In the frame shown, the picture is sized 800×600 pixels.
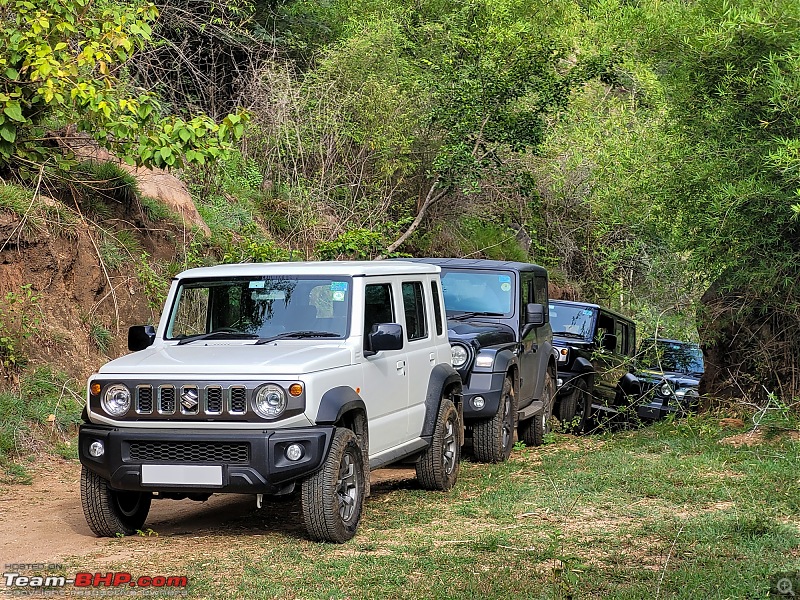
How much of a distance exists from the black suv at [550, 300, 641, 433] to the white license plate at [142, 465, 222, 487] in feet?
27.3

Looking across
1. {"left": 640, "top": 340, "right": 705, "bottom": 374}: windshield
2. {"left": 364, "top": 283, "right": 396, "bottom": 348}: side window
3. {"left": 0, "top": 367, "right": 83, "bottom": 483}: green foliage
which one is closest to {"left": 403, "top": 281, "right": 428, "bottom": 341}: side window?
→ {"left": 364, "top": 283, "right": 396, "bottom": 348}: side window

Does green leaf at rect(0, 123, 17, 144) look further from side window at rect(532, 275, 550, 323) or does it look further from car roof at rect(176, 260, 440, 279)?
side window at rect(532, 275, 550, 323)

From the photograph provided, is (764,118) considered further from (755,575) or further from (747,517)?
(755,575)

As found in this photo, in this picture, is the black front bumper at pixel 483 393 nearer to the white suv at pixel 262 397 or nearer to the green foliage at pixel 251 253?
the white suv at pixel 262 397

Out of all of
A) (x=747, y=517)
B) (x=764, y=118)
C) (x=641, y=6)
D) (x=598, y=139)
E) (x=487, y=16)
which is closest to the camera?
(x=747, y=517)

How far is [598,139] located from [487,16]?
147 inches

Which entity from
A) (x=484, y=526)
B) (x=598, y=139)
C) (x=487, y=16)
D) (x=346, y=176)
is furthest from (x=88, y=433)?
(x=598, y=139)

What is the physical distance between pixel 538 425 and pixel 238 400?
6852mm

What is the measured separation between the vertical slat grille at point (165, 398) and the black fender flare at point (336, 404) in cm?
97

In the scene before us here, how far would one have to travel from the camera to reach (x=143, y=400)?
6887mm

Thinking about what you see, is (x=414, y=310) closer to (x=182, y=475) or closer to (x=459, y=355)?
(x=459, y=355)

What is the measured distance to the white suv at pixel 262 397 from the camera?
672 centimetres

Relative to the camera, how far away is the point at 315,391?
22.4ft

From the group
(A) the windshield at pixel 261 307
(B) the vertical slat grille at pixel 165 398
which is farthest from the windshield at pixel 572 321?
(B) the vertical slat grille at pixel 165 398
